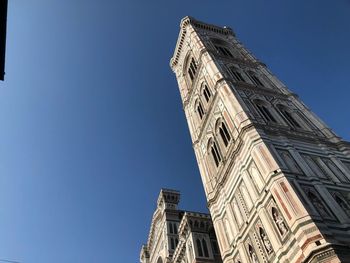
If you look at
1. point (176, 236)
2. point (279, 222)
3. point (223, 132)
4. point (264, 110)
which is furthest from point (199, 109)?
point (279, 222)

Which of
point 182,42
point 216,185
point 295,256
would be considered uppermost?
point 182,42

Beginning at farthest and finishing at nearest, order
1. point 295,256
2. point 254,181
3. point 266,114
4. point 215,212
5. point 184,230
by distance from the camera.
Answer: point 184,230 < point 266,114 < point 215,212 < point 254,181 < point 295,256

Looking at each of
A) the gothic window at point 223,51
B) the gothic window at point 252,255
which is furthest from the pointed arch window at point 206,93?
the gothic window at point 252,255

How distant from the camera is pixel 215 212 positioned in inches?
812

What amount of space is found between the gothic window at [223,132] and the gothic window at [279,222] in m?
7.02

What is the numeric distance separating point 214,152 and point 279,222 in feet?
30.6

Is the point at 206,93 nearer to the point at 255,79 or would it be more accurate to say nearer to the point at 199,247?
the point at 255,79

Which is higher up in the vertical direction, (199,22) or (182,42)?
(199,22)

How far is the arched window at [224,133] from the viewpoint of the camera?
21812 millimetres

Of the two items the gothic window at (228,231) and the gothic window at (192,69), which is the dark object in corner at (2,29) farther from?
the gothic window at (192,69)

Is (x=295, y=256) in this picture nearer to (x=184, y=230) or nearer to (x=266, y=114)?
(x=266, y=114)

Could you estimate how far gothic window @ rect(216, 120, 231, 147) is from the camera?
2181 cm

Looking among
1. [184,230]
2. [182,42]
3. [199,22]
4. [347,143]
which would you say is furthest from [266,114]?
[199,22]

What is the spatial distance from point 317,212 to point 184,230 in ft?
49.5
